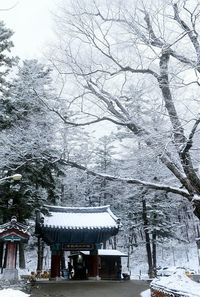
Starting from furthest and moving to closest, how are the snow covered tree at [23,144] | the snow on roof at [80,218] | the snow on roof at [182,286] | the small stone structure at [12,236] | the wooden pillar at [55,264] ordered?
the snow on roof at [80,218]
the wooden pillar at [55,264]
the small stone structure at [12,236]
the snow covered tree at [23,144]
the snow on roof at [182,286]

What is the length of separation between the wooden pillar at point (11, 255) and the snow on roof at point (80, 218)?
13.2ft

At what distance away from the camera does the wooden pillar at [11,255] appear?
18.3m

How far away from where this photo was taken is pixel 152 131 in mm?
10781

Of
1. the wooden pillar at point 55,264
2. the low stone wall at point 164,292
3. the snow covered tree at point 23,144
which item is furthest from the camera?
→ the wooden pillar at point 55,264

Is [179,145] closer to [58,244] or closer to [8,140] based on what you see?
[8,140]

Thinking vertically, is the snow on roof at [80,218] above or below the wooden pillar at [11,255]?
above

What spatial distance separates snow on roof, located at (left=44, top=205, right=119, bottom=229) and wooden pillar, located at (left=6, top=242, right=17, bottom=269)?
4.01 metres

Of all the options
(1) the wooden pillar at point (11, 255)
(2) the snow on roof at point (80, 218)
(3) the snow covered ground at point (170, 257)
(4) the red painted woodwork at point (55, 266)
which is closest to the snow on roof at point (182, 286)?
(1) the wooden pillar at point (11, 255)

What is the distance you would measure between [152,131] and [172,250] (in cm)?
3268

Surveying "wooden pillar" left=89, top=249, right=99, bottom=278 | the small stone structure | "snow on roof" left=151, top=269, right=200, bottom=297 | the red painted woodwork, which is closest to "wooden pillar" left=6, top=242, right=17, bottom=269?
the small stone structure

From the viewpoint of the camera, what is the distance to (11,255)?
18656 mm

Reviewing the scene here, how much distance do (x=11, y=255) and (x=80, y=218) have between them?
307 inches

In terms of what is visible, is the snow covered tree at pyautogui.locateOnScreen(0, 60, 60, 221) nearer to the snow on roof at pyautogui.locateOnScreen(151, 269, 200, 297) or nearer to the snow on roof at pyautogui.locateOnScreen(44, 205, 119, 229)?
the snow on roof at pyautogui.locateOnScreen(44, 205, 119, 229)

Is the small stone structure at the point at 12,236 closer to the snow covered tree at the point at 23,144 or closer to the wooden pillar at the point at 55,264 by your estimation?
the snow covered tree at the point at 23,144
